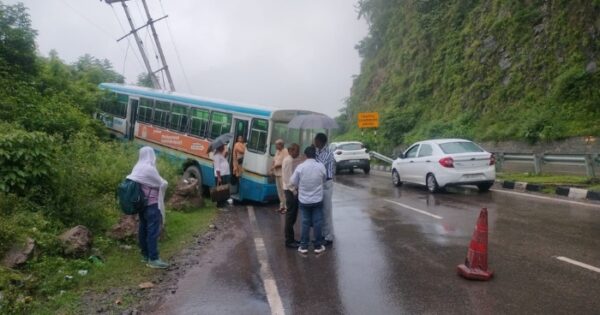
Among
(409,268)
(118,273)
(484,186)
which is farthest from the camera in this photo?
(484,186)

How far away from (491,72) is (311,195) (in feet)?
76.9

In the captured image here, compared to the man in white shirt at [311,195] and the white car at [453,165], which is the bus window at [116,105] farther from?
the man in white shirt at [311,195]

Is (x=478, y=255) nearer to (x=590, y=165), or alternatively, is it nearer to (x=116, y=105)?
(x=590, y=165)

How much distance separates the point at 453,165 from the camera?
13.1m

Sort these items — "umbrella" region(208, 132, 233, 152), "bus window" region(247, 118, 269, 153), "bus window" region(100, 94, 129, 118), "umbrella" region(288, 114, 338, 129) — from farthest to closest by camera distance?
"bus window" region(100, 94, 129, 118) → "bus window" region(247, 118, 269, 153) → "umbrella" region(208, 132, 233, 152) → "umbrella" region(288, 114, 338, 129)

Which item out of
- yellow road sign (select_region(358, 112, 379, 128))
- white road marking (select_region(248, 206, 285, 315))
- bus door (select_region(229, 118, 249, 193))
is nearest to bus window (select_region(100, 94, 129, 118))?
bus door (select_region(229, 118, 249, 193))

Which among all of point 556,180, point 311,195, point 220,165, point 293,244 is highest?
point 556,180

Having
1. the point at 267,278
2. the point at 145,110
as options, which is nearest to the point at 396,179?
the point at 145,110

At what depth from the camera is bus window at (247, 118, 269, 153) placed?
12.3m

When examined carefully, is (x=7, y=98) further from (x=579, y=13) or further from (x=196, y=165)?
(x=579, y=13)

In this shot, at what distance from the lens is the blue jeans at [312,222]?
7.45m

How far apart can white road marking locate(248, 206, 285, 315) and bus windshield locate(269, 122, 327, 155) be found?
358cm

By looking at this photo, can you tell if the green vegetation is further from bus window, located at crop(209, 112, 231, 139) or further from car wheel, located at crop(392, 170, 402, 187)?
car wheel, located at crop(392, 170, 402, 187)

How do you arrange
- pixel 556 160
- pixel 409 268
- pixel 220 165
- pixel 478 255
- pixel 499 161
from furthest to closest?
pixel 499 161 < pixel 556 160 < pixel 220 165 < pixel 409 268 < pixel 478 255
